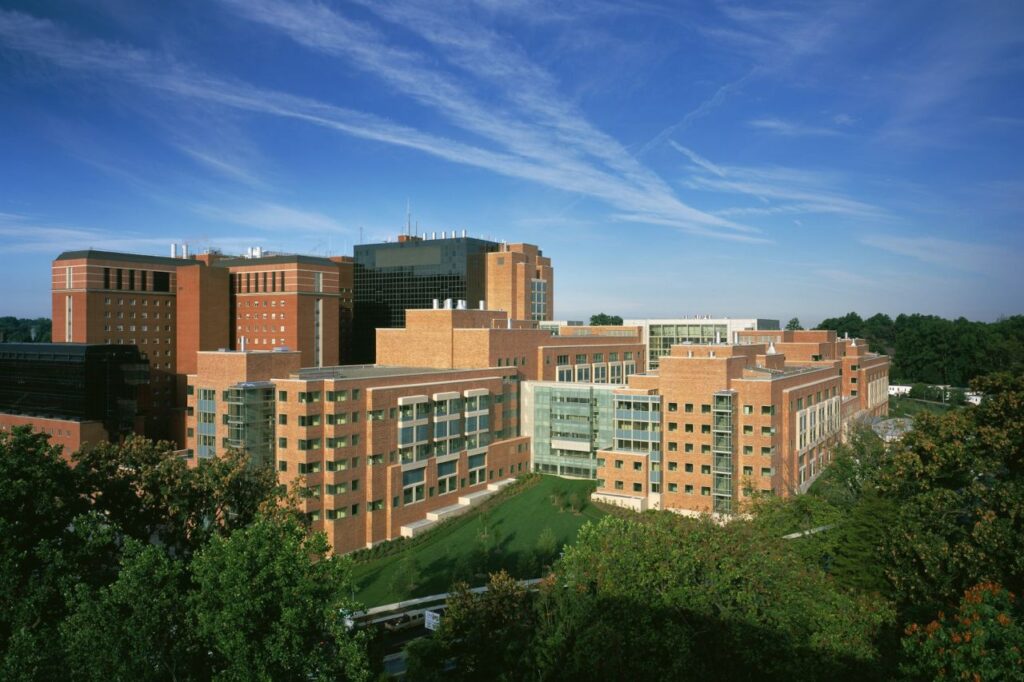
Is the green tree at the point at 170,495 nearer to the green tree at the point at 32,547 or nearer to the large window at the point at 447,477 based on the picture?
the green tree at the point at 32,547

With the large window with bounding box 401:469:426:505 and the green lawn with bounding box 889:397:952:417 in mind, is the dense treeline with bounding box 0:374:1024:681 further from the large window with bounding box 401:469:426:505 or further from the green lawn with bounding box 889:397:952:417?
the green lawn with bounding box 889:397:952:417

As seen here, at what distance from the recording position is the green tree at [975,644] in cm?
1884

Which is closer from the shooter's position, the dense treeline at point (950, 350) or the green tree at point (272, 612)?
the green tree at point (272, 612)

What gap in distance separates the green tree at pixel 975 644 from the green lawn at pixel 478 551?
105ft

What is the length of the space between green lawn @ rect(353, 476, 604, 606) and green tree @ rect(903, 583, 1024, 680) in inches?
1257

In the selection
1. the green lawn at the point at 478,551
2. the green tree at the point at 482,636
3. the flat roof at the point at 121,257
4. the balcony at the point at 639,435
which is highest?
the flat roof at the point at 121,257

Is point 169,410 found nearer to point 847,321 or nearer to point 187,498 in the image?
point 187,498

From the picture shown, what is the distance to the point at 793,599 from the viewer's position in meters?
27.8

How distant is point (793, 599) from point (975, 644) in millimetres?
8822

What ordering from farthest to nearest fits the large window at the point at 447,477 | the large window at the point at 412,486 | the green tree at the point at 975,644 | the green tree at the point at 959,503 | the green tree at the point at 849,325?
the green tree at the point at 849,325 → the large window at the point at 447,477 → the large window at the point at 412,486 → the green tree at the point at 959,503 → the green tree at the point at 975,644

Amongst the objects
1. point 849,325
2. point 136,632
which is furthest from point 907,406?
point 136,632

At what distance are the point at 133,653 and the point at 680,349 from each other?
193 ft

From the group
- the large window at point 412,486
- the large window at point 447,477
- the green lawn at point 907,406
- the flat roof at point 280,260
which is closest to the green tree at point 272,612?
the large window at point 412,486

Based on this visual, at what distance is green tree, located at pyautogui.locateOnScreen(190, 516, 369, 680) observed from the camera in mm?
23750
